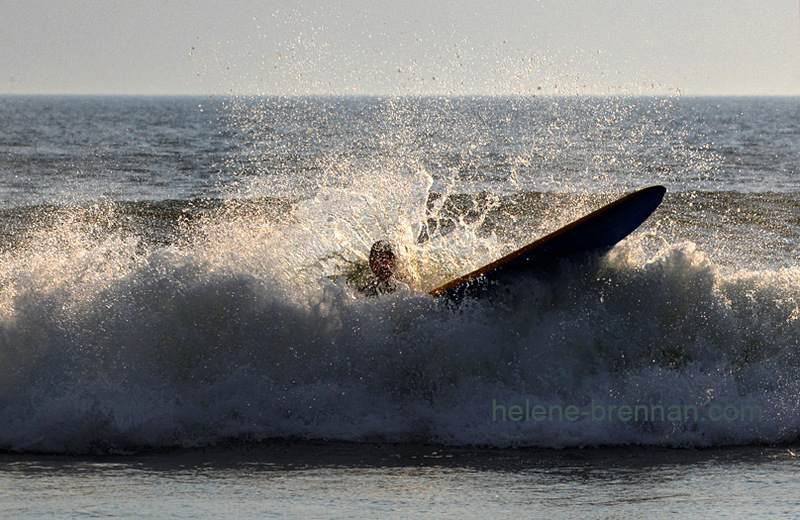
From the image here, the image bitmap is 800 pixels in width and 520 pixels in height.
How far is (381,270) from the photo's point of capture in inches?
283

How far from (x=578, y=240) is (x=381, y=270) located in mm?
1503

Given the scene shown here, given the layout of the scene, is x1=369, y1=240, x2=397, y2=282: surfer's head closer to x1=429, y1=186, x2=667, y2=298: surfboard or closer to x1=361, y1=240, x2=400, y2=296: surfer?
x1=361, y1=240, x2=400, y2=296: surfer

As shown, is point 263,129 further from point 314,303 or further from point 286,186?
point 314,303

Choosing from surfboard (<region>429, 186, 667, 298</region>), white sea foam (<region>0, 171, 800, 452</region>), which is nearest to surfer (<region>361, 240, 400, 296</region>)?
white sea foam (<region>0, 171, 800, 452</region>)

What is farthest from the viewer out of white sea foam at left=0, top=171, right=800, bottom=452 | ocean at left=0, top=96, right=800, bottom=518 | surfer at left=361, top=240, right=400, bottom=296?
surfer at left=361, top=240, right=400, bottom=296

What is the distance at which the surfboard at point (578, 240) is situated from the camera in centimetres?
661

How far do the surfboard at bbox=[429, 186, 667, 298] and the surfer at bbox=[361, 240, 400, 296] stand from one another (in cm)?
44

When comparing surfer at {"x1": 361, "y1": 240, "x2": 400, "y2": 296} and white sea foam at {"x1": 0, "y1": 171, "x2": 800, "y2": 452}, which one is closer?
white sea foam at {"x1": 0, "y1": 171, "x2": 800, "y2": 452}

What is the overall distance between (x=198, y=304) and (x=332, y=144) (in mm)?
25377

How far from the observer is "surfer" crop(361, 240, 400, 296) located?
7.12 meters

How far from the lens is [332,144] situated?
105 feet

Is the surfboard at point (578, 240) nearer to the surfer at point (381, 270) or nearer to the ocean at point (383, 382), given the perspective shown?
the ocean at point (383, 382)

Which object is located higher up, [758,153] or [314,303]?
[758,153]

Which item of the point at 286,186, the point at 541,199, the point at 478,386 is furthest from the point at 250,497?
the point at 286,186
